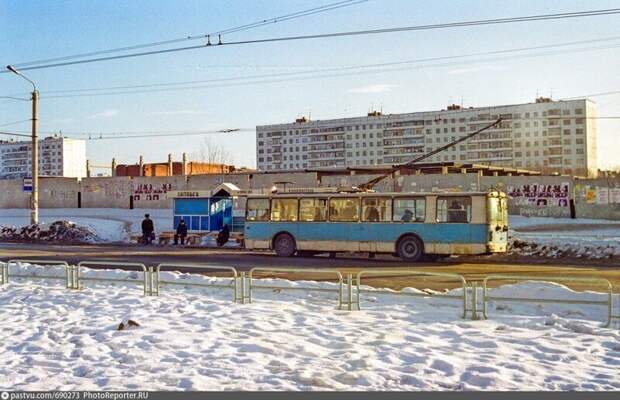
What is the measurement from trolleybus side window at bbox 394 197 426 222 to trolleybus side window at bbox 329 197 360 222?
4.95 feet

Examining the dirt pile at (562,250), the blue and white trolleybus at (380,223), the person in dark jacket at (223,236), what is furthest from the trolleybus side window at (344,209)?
the person in dark jacket at (223,236)

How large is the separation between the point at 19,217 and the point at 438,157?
95186 millimetres

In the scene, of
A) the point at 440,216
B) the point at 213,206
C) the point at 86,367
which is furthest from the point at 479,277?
the point at 213,206

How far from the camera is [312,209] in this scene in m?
24.7

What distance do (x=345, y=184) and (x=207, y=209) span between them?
9.81 metres

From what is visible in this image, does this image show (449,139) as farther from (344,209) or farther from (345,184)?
(344,209)

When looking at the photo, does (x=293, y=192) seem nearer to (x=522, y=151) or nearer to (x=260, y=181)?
(x=260, y=181)

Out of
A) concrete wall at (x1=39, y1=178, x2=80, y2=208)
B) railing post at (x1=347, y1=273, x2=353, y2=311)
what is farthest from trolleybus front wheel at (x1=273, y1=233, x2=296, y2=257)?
concrete wall at (x1=39, y1=178, x2=80, y2=208)

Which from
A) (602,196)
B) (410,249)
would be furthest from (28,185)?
(602,196)

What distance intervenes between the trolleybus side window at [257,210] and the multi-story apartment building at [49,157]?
15064 cm

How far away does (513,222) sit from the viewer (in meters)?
36.2

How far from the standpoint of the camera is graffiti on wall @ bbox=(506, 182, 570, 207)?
3706cm

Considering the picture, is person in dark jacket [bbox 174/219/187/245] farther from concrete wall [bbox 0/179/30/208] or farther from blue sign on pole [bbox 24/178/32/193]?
concrete wall [bbox 0/179/30/208]

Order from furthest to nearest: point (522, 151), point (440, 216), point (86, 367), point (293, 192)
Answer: point (522, 151) → point (293, 192) → point (440, 216) → point (86, 367)
